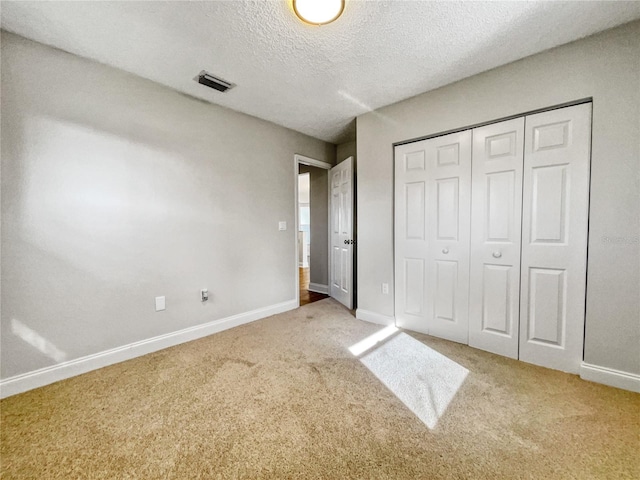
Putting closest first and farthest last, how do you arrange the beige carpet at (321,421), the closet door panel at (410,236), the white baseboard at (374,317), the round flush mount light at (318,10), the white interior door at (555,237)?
the beige carpet at (321,421)
the round flush mount light at (318,10)
the white interior door at (555,237)
the closet door panel at (410,236)
the white baseboard at (374,317)

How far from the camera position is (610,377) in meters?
1.69

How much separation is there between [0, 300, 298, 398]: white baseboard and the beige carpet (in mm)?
66

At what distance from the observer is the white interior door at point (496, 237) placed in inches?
80.0

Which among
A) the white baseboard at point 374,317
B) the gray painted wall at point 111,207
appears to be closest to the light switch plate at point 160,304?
the gray painted wall at point 111,207

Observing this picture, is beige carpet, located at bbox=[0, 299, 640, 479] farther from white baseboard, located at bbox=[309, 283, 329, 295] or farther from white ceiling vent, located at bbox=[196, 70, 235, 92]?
white ceiling vent, located at bbox=[196, 70, 235, 92]

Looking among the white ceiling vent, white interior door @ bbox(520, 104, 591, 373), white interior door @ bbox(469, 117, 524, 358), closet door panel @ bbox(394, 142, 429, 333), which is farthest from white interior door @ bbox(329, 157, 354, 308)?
white interior door @ bbox(520, 104, 591, 373)

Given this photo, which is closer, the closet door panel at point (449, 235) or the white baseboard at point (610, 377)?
the white baseboard at point (610, 377)

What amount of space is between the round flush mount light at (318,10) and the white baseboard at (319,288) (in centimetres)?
349

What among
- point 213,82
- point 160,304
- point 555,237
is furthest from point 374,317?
point 213,82

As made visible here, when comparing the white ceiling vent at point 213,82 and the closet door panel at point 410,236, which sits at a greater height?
the white ceiling vent at point 213,82

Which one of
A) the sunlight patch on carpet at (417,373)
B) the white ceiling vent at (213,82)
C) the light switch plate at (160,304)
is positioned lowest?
the sunlight patch on carpet at (417,373)

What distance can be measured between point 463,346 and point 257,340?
73.9 inches

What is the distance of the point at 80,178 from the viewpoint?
1.88 m

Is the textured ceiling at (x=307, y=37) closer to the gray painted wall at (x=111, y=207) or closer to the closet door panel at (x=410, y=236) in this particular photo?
the gray painted wall at (x=111, y=207)
